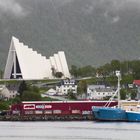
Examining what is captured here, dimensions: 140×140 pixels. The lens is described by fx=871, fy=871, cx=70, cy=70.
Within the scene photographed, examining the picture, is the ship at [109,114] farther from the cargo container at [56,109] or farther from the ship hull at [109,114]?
the cargo container at [56,109]

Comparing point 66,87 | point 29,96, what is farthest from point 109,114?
point 66,87

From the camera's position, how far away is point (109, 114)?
59562 millimetres

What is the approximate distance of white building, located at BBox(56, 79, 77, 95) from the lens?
332 feet

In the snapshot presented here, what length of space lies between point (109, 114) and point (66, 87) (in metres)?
45.1

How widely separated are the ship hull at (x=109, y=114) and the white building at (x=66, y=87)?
1593 inches

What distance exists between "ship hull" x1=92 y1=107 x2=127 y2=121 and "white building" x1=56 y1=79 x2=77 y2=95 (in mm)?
40473

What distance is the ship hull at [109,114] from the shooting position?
59281mm

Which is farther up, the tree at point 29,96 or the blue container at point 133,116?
the tree at point 29,96

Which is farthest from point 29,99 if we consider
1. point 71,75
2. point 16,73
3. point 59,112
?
point 71,75

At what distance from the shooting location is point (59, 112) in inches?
2486
